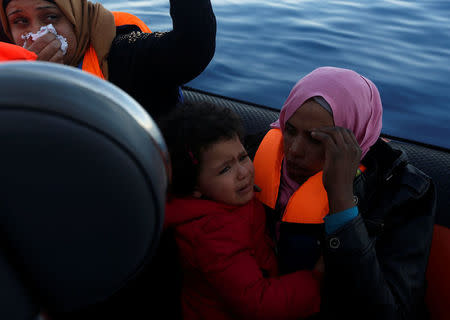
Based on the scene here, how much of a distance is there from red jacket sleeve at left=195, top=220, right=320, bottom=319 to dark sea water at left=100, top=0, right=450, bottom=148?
1.74 m

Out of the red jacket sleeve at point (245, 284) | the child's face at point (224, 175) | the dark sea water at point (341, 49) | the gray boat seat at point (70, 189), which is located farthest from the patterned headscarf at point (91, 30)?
the dark sea water at point (341, 49)

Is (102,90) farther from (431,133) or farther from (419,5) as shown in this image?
(419,5)

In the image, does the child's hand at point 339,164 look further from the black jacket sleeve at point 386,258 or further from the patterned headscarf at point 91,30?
the patterned headscarf at point 91,30

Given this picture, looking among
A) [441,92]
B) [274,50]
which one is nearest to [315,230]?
[441,92]

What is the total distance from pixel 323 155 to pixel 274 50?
8.29 ft

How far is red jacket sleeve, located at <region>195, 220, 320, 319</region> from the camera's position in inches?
35.2

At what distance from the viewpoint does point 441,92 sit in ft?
8.93

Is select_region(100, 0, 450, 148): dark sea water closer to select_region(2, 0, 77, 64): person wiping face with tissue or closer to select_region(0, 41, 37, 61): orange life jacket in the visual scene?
select_region(2, 0, 77, 64): person wiping face with tissue

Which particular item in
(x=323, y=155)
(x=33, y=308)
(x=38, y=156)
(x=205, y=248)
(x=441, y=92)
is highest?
(x=38, y=156)

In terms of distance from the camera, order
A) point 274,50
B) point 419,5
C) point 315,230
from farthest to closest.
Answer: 1. point 419,5
2. point 274,50
3. point 315,230

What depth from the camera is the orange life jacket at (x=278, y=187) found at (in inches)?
42.8

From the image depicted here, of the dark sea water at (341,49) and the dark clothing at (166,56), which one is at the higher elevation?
the dark clothing at (166,56)

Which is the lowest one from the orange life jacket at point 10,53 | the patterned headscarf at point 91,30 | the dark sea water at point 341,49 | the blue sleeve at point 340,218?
the dark sea water at point 341,49

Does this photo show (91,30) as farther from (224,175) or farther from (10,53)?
(10,53)
